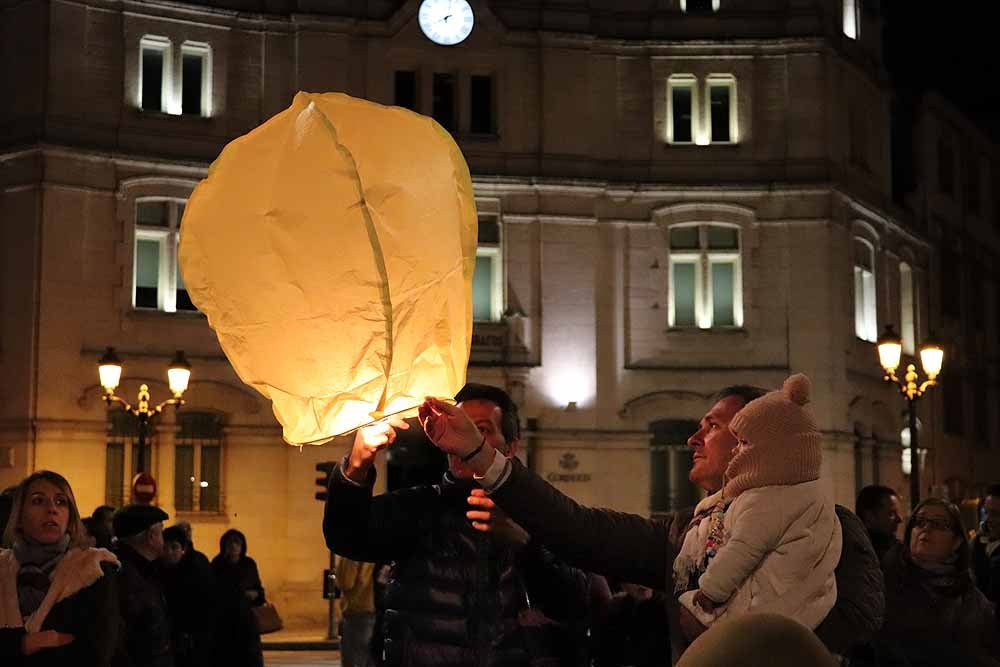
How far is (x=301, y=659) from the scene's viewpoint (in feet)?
78.6

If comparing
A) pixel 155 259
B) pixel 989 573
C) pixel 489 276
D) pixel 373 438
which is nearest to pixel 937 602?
pixel 989 573

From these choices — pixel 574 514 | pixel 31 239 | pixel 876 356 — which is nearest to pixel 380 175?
pixel 574 514

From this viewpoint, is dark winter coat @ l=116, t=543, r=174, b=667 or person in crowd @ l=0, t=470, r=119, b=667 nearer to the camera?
person in crowd @ l=0, t=470, r=119, b=667

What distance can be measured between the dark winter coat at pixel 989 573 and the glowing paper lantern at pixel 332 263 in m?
4.94

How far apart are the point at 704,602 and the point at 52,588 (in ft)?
11.5

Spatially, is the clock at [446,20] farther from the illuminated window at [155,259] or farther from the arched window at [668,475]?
the arched window at [668,475]

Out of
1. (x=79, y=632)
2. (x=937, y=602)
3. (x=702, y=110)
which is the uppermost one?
(x=702, y=110)

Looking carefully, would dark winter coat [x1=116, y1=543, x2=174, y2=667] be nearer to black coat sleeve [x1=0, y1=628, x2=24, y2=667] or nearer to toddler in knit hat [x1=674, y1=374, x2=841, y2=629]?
black coat sleeve [x1=0, y1=628, x2=24, y2=667]

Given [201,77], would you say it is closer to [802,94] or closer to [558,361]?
[558,361]

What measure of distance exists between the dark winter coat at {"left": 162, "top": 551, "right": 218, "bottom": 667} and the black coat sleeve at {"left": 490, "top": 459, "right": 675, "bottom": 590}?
21.5ft

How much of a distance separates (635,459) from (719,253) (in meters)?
4.30

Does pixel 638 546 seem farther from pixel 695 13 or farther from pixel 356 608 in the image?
pixel 695 13

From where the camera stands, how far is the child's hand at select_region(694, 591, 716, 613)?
4.59 meters

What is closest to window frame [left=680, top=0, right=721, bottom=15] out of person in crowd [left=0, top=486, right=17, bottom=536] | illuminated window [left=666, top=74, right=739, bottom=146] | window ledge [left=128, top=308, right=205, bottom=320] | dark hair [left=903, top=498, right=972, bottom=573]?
A: illuminated window [left=666, top=74, right=739, bottom=146]
